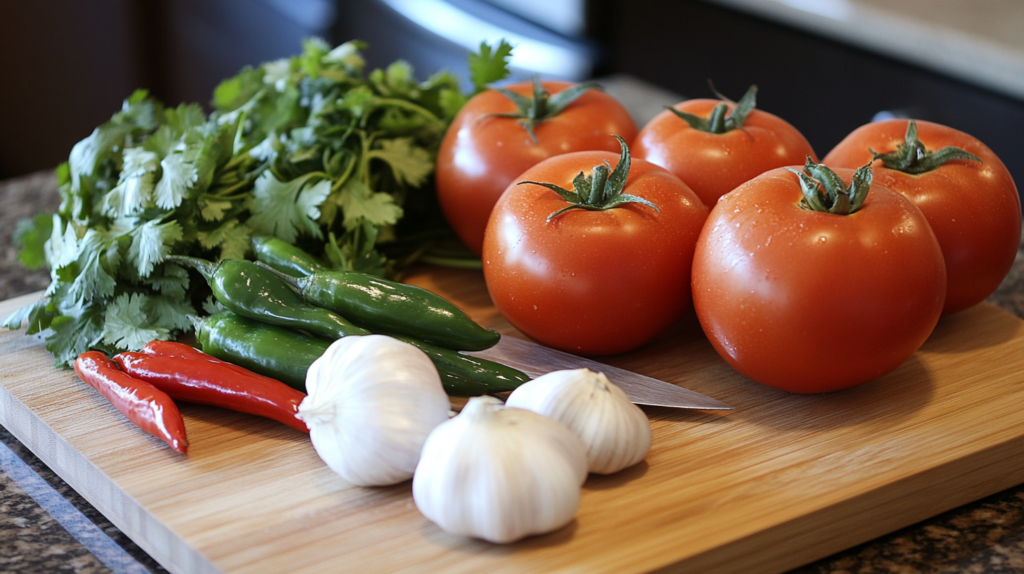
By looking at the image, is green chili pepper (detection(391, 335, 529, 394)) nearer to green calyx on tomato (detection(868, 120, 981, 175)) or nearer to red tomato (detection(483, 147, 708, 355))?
red tomato (detection(483, 147, 708, 355))

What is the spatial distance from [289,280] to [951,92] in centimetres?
164

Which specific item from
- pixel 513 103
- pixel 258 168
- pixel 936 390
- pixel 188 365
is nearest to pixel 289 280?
pixel 188 365

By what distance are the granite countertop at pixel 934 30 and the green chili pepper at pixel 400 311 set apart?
4.83 feet

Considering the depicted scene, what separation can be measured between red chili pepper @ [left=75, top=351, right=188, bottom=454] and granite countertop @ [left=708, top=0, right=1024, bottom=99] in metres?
1.79

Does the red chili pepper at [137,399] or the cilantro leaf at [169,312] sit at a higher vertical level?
the cilantro leaf at [169,312]

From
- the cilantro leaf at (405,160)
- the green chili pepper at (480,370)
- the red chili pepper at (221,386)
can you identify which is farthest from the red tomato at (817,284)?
the cilantro leaf at (405,160)

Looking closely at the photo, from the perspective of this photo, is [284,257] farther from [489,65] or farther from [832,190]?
A: [832,190]

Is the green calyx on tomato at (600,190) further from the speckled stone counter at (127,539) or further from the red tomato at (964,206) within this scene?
the speckled stone counter at (127,539)

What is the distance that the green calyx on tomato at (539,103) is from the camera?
4.18 ft

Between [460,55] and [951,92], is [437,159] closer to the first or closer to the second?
[951,92]

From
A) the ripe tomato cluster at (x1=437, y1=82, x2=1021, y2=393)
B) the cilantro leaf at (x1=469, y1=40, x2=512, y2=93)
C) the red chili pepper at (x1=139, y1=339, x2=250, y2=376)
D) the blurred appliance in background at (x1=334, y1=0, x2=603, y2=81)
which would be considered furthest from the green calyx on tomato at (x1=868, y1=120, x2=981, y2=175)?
the blurred appliance in background at (x1=334, y1=0, x2=603, y2=81)

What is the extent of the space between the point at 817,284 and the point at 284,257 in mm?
637

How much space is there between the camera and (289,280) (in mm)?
1083

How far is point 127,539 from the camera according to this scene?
34.6 inches
